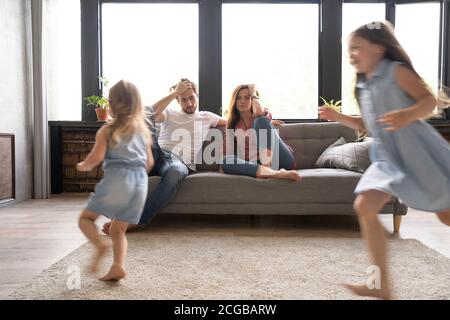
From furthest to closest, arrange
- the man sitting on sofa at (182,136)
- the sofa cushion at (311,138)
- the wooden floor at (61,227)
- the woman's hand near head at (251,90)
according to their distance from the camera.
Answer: the sofa cushion at (311,138)
the woman's hand near head at (251,90)
the man sitting on sofa at (182,136)
the wooden floor at (61,227)

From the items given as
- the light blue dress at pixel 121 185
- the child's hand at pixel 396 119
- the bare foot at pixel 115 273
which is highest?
the child's hand at pixel 396 119

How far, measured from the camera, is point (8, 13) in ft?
12.0

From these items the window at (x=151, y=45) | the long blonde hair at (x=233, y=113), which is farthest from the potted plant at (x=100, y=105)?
the long blonde hair at (x=233, y=113)

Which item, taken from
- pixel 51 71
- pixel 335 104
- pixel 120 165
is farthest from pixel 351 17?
pixel 120 165

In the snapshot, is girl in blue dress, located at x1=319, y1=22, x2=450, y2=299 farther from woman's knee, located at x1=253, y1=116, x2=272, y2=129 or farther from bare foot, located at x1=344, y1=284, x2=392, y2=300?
woman's knee, located at x1=253, y1=116, x2=272, y2=129

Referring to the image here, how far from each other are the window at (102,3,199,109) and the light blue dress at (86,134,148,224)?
3.45 metres

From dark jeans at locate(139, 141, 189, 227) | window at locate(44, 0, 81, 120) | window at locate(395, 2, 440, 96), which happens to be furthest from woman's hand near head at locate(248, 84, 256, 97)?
window at locate(395, 2, 440, 96)

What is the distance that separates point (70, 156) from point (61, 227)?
1981 mm

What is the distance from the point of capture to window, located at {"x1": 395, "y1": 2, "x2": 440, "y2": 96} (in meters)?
4.66

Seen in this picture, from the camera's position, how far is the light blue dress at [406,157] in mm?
1188

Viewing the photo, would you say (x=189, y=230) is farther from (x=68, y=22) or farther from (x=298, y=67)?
(x=68, y=22)

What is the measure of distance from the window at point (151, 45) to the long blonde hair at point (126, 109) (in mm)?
3402

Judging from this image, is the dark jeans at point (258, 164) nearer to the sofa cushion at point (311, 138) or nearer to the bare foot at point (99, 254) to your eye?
the sofa cushion at point (311, 138)

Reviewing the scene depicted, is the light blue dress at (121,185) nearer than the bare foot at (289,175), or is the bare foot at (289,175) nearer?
the light blue dress at (121,185)
